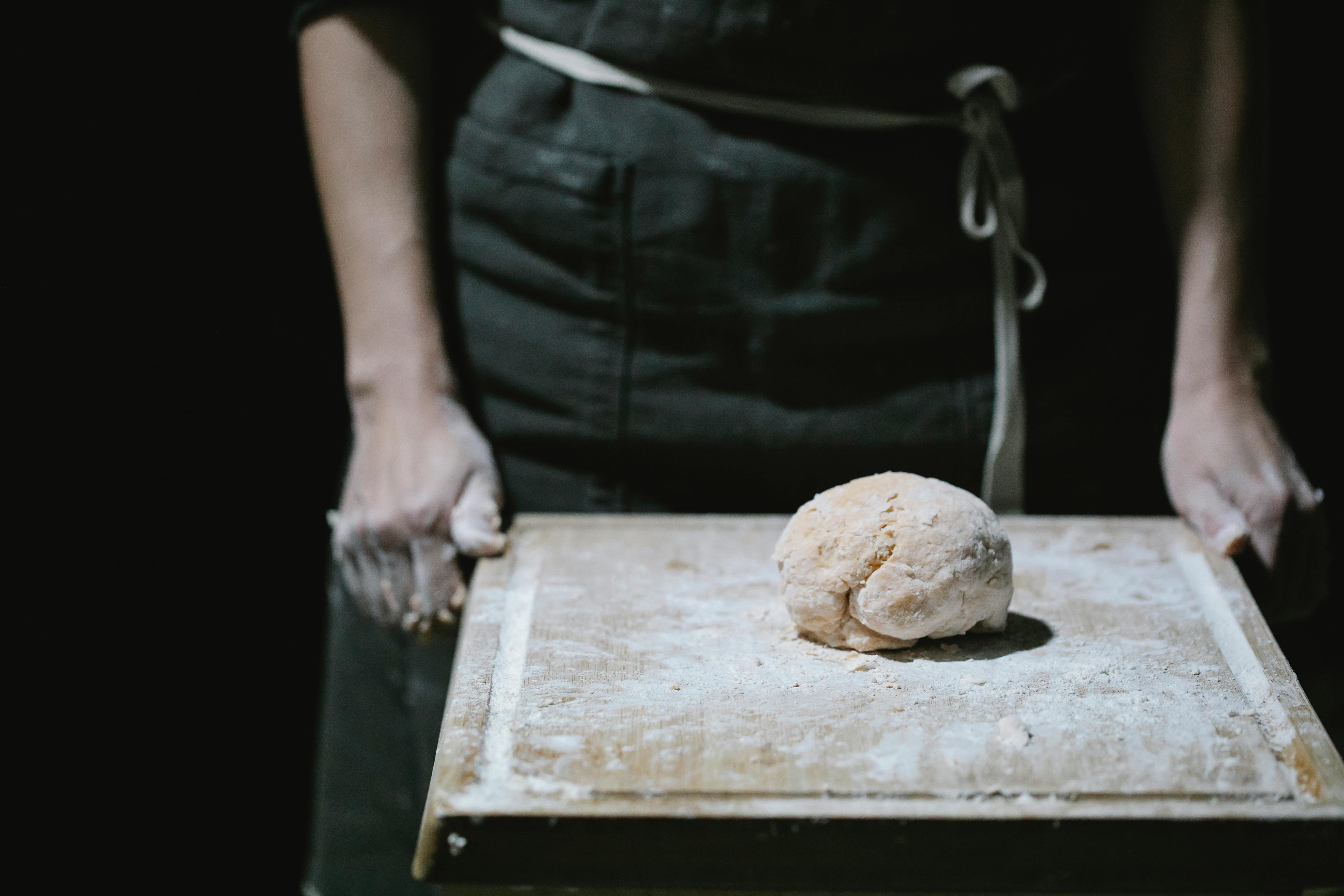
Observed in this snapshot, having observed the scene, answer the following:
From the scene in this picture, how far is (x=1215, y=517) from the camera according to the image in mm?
1131

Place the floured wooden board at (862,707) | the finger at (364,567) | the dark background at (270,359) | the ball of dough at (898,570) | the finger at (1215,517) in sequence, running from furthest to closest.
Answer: the dark background at (270,359), the finger at (364,567), the finger at (1215,517), the ball of dough at (898,570), the floured wooden board at (862,707)

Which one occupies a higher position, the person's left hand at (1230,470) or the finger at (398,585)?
the person's left hand at (1230,470)

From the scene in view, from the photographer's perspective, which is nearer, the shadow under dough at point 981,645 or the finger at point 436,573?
the shadow under dough at point 981,645

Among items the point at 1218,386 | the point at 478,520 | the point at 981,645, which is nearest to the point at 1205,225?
the point at 1218,386

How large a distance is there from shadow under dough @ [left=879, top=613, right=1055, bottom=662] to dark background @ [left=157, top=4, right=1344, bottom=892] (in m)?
0.80

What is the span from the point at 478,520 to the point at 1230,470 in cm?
77

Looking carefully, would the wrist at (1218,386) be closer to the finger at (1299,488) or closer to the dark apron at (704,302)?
the finger at (1299,488)

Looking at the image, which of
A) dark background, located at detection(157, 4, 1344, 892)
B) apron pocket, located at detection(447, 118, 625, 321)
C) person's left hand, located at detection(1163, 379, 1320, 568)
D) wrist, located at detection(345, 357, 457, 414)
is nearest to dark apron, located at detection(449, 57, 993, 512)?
apron pocket, located at detection(447, 118, 625, 321)

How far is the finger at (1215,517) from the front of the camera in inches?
43.1

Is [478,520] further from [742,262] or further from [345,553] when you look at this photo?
[742,262]

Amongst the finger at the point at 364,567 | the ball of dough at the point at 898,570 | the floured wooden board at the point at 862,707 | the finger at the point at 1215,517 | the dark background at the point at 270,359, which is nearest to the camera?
the floured wooden board at the point at 862,707

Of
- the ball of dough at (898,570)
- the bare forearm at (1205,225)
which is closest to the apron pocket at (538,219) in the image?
the ball of dough at (898,570)

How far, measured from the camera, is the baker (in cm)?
122

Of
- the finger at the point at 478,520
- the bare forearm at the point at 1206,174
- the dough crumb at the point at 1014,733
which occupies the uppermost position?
the bare forearm at the point at 1206,174
